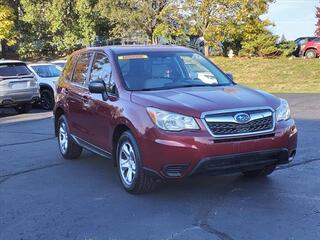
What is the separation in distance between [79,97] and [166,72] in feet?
4.97

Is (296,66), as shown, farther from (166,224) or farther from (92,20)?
(166,224)

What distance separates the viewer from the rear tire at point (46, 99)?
18089mm

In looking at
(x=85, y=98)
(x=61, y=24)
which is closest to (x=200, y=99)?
(x=85, y=98)

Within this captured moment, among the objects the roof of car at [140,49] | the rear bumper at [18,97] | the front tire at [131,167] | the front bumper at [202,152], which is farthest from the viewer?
the rear bumper at [18,97]

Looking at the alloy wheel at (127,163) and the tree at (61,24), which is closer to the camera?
the alloy wheel at (127,163)

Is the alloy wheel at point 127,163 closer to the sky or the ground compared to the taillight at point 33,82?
closer to the sky

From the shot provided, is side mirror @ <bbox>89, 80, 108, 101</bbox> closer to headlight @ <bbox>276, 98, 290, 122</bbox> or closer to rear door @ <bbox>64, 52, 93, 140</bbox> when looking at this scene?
rear door @ <bbox>64, 52, 93, 140</bbox>

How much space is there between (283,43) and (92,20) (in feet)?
46.5

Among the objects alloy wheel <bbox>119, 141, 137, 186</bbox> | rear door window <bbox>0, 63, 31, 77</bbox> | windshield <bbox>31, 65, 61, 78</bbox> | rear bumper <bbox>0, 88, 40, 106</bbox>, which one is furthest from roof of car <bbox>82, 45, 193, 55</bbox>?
windshield <bbox>31, 65, 61, 78</bbox>

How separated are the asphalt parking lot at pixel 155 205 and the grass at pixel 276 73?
49.5 feet

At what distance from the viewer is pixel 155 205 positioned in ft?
19.2

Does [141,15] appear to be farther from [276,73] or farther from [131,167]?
[131,167]

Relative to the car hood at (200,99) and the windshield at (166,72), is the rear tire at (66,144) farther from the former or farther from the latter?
the car hood at (200,99)

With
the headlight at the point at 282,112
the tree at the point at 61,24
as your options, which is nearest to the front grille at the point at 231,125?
the headlight at the point at 282,112
